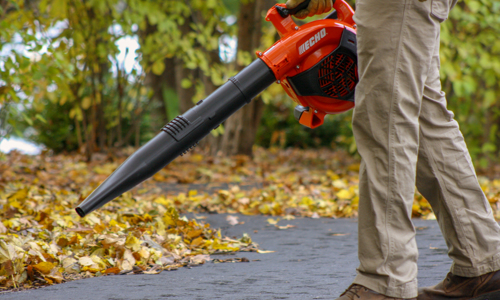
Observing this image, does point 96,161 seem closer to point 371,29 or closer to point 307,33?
point 307,33

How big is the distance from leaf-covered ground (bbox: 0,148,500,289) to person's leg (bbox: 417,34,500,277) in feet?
4.49

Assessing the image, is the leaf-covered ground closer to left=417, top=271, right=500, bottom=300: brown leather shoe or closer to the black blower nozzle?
the black blower nozzle

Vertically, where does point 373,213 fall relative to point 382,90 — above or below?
below

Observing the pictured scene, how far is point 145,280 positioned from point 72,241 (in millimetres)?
680

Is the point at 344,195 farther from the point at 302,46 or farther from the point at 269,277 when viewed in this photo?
the point at 302,46

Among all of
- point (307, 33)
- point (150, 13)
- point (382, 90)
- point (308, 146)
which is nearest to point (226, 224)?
point (307, 33)

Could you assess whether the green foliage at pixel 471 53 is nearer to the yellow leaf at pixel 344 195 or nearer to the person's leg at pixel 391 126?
the yellow leaf at pixel 344 195

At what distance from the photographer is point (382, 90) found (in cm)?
165

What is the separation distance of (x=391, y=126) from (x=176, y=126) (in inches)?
33.7

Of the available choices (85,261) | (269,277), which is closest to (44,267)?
(85,261)

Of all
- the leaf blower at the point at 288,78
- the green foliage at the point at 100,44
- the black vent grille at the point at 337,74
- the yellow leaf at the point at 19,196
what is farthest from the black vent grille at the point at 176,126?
the green foliage at the point at 100,44

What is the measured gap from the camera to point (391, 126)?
5.40 feet

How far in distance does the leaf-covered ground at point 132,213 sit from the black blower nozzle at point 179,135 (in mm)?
618

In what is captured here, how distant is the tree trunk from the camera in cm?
812
